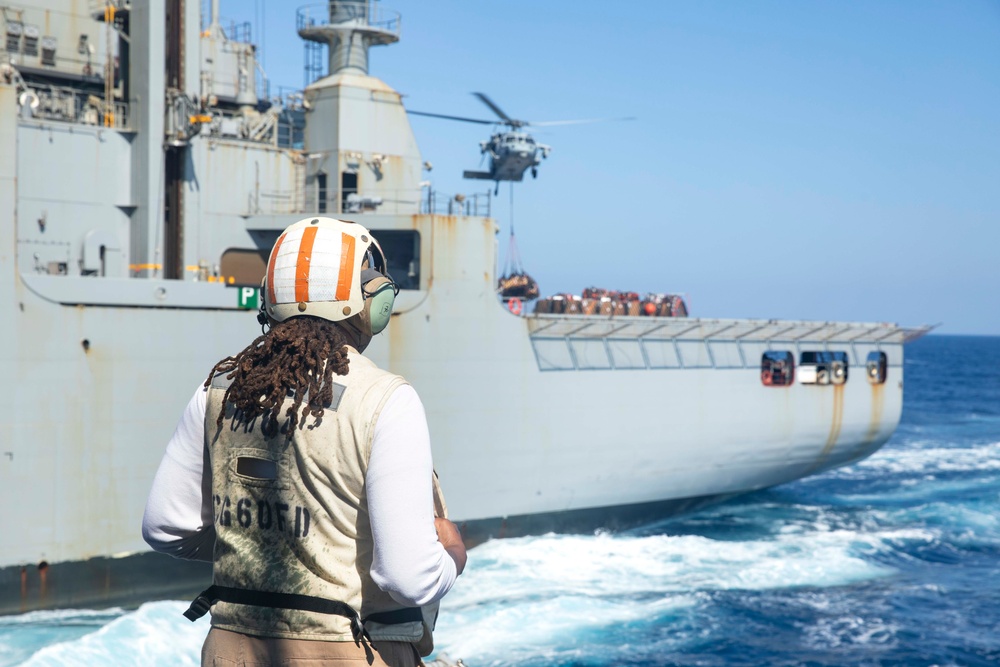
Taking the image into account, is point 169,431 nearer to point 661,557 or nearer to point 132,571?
point 132,571

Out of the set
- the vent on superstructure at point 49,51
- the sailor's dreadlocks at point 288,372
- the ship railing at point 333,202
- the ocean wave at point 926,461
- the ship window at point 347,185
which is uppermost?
the vent on superstructure at point 49,51

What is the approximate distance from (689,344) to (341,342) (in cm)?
2118

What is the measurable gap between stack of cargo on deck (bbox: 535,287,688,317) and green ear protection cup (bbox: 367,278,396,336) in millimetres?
18281

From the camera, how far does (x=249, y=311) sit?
17.4 metres

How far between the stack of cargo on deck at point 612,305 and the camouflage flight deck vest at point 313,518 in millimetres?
18642

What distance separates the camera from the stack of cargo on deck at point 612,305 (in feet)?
72.3

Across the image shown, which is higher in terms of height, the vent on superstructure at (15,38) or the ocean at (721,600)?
the vent on superstructure at (15,38)

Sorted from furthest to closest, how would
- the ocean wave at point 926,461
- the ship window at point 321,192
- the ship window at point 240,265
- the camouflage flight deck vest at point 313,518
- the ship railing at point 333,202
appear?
1. the ocean wave at point 926,461
2. the ship window at point 321,192
3. the ship railing at point 333,202
4. the ship window at point 240,265
5. the camouflage flight deck vest at point 313,518

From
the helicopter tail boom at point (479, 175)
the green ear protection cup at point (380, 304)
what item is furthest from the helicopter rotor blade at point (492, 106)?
the green ear protection cup at point (380, 304)

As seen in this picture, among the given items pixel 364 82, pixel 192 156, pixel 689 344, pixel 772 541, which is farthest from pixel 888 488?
pixel 192 156

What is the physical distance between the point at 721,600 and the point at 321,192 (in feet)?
39.2

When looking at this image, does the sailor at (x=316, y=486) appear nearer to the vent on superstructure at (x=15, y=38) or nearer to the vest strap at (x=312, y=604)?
the vest strap at (x=312, y=604)

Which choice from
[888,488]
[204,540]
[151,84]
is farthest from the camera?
[888,488]

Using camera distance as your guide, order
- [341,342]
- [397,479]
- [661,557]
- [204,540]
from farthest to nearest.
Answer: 1. [661,557]
2. [204,540]
3. [341,342]
4. [397,479]
